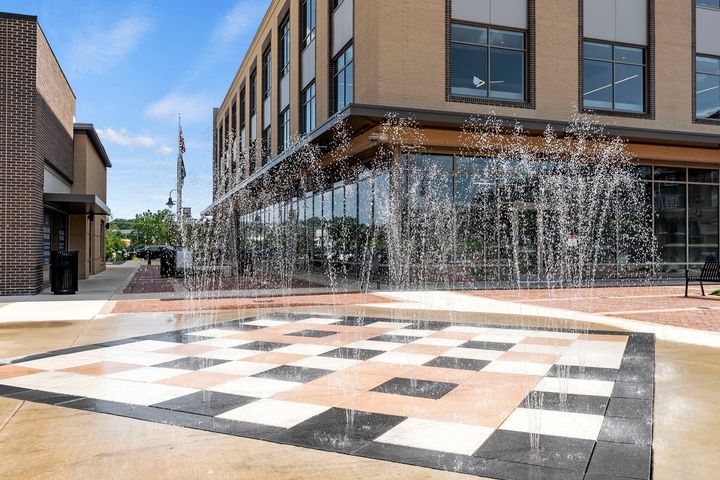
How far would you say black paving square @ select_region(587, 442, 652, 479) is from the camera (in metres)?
3.54

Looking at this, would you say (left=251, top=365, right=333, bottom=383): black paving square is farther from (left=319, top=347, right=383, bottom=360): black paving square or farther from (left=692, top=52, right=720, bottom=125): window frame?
(left=692, top=52, right=720, bottom=125): window frame

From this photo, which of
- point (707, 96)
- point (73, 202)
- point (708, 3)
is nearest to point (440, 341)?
point (73, 202)

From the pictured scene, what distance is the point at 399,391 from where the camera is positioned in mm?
5402

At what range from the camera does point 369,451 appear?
3887 mm

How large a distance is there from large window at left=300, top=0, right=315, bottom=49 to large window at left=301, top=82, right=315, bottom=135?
7.04ft

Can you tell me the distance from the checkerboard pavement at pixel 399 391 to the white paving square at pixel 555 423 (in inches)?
0.6

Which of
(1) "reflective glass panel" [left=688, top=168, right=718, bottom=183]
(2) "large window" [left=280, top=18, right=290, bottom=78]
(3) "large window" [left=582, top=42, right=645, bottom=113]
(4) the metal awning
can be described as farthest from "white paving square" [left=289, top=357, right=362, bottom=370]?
(2) "large window" [left=280, top=18, right=290, bottom=78]

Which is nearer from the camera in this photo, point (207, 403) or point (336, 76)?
point (207, 403)

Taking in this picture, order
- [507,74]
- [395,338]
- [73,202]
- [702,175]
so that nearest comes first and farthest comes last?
[395,338], [73,202], [507,74], [702,175]

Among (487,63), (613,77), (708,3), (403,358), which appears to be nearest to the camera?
(403,358)

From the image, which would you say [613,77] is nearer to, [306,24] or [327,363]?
[306,24]

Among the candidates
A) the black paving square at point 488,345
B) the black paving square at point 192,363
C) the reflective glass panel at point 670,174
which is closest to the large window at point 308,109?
the reflective glass panel at point 670,174

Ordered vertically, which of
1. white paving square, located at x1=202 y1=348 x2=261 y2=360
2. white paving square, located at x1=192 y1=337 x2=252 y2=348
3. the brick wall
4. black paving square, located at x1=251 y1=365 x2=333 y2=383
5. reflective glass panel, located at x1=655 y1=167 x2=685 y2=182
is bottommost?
black paving square, located at x1=251 y1=365 x2=333 y2=383

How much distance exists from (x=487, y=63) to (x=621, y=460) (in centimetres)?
1776
